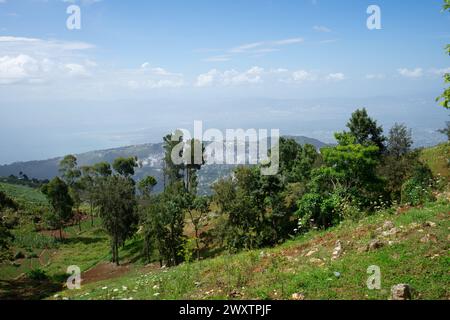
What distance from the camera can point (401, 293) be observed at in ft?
33.9

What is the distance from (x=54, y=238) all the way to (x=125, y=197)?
24.8m

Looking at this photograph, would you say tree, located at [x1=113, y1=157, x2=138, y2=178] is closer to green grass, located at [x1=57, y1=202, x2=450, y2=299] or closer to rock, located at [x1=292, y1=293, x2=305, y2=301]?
green grass, located at [x1=57, y1=202, x2=450, y2=299]

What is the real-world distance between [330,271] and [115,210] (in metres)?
46.5

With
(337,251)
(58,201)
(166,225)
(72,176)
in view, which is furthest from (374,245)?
(72,176)

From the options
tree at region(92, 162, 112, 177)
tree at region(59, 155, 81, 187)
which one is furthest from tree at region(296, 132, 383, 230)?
tree at region(59, 155, 81, 187)

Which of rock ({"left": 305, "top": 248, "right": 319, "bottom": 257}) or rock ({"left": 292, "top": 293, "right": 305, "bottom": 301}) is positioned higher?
rock ({"left": 292, "top": 293, "right": 305, "bottom": 301})

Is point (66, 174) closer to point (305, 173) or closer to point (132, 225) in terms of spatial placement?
point (132, 225)

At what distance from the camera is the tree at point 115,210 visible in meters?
54.8

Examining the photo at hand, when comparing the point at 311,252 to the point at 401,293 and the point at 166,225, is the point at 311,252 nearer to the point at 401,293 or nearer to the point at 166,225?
the point at 401,293

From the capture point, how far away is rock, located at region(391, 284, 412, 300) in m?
10.4

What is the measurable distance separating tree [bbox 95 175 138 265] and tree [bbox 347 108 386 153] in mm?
33611

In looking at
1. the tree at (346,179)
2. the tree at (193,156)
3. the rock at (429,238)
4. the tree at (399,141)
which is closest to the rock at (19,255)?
the tree at (193,156)

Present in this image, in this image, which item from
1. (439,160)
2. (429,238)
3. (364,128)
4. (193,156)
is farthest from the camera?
(193,156)
